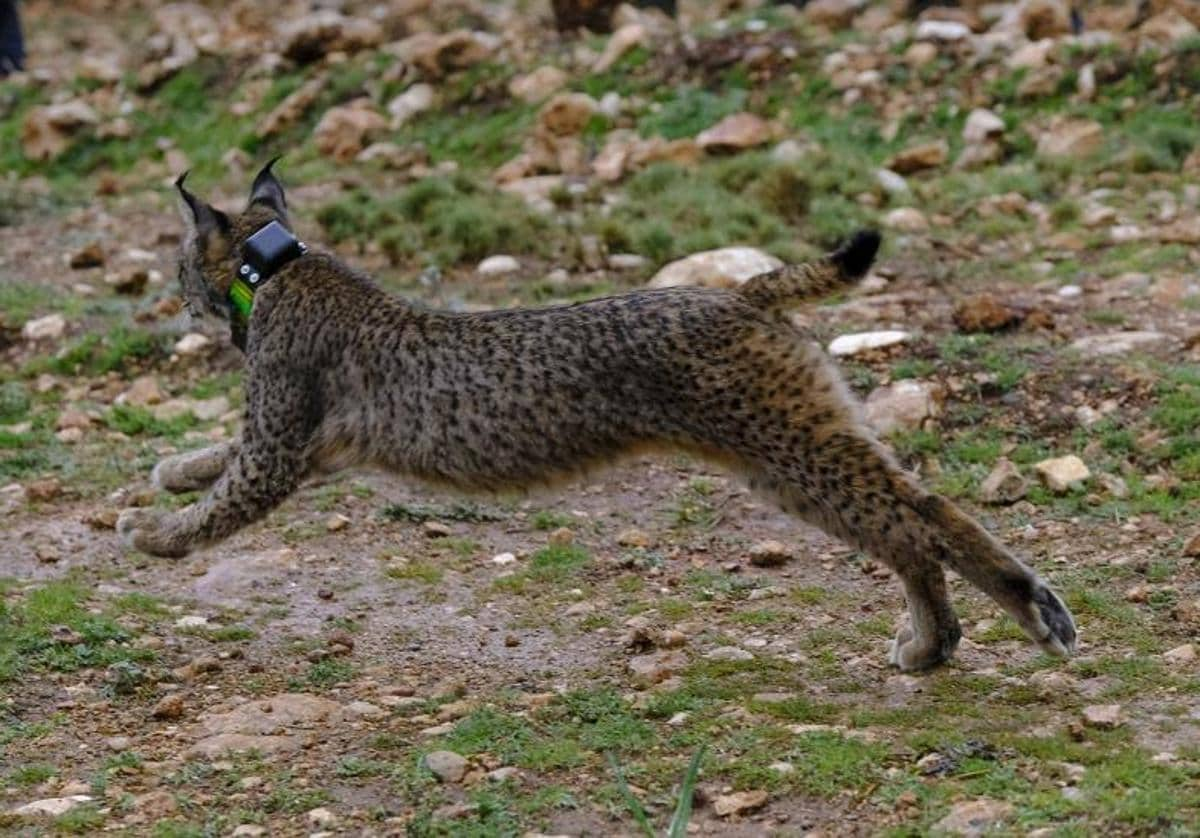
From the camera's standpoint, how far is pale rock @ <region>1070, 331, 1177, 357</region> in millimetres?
8984

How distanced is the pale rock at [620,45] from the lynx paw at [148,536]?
27.7 ft

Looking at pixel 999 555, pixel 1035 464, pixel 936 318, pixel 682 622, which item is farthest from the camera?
pixel 936 318

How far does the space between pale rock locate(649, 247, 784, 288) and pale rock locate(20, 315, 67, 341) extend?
3.48m

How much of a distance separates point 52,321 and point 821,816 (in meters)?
7.19

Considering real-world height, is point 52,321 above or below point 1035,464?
above

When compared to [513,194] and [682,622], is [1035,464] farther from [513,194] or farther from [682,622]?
[513,194]

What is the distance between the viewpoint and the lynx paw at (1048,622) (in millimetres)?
5812

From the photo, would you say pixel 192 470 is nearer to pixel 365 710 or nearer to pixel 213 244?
pixel 213 244

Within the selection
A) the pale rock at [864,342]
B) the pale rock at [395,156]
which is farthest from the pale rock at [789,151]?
the pale rock at [864,342]

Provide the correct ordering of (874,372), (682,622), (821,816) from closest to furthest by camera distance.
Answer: (821,816)
(682,622)
(874,372)

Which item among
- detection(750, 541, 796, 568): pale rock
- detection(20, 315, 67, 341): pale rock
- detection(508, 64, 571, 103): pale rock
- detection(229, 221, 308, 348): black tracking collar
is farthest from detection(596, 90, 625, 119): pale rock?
detection(750, 541, 796, 568): pale rock

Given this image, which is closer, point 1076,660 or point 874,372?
point 1076,660

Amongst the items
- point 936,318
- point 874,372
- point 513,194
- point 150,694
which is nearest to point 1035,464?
point 874,372

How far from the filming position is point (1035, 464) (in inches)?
312
